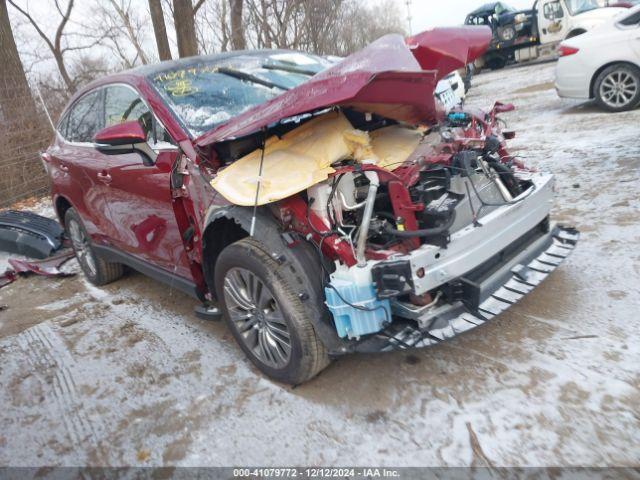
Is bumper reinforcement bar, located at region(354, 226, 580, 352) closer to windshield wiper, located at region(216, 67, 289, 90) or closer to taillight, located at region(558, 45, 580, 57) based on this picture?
windshield wiper, located at region(216, 67, 289, 90)

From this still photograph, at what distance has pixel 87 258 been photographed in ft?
16.3

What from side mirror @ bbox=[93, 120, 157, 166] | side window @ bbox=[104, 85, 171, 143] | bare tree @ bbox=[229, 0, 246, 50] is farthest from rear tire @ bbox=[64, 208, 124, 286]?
bare tree @ bbox=[229, 0, 246, 50]


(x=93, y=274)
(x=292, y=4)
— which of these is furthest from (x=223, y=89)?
(x=292, y=4)

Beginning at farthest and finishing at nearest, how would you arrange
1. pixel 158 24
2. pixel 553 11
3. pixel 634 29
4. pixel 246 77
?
pixel 553 11 < pixel 158 24 < pixel 634 29 < pixel 246 77

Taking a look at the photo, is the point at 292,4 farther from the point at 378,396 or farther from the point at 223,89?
the point at 378,396

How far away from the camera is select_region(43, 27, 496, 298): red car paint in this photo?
2.36m

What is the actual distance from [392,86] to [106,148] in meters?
2.15

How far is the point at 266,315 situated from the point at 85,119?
2793 mm

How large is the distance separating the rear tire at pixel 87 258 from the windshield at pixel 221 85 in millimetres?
2040

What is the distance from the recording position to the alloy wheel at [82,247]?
4.91 meters

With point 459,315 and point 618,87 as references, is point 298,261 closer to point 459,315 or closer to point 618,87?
point 459,315

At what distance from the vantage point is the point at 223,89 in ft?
11.4

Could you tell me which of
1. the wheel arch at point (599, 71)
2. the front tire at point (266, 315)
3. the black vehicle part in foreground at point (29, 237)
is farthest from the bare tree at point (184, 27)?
the front tire at point (266, 315)

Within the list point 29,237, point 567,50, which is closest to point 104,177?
point 29,237
